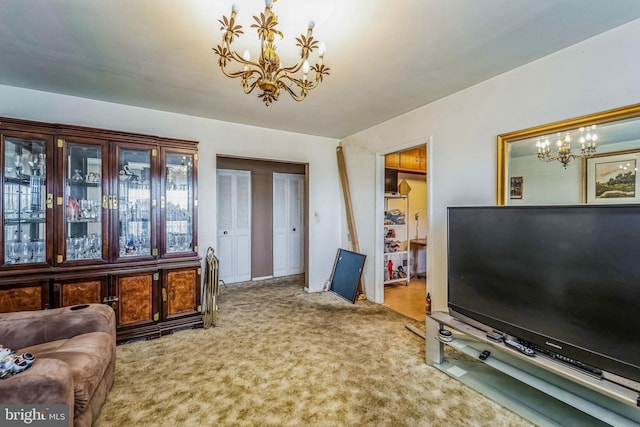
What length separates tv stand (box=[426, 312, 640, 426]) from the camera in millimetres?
1500

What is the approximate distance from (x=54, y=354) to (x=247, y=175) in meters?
3.94

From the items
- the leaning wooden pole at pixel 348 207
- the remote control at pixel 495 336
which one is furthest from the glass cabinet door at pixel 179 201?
the remote control at pixel 495 336

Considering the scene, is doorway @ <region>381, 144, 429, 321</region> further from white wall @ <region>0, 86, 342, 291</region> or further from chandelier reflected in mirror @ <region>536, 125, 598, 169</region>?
chandelier reflected in mirror @ <region>536, 125, 598, 169</region>

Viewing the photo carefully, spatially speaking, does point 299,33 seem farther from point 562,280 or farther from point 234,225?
point 234,225

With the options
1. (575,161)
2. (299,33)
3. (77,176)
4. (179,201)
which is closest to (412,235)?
(575,161)

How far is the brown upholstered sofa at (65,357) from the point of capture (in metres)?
1.27

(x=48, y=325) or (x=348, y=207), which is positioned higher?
(x=348, y=207)

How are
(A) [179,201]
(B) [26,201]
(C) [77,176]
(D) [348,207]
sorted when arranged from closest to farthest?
(B) [26,201]
(C) [77,176]
(A) [179,201]
(D) [348,207]

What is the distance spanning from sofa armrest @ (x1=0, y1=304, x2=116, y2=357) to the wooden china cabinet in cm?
71

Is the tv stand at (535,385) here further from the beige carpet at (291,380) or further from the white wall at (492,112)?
the white wall at (492,112)

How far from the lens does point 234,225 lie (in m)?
5.16

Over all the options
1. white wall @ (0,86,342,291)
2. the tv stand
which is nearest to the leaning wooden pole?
white wall @ (0,86,342,291)

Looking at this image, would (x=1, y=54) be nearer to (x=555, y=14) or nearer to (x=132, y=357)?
(x=132, y=357)

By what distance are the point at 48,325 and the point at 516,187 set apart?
12.3ft
